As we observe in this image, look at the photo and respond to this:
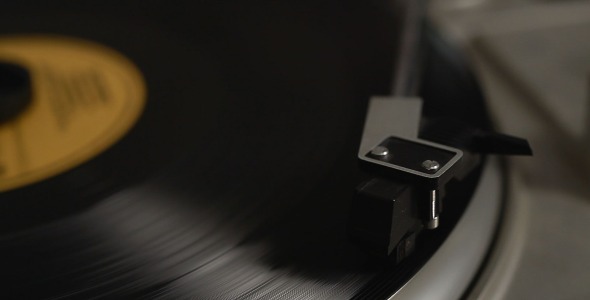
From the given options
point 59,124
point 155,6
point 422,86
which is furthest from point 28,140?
point 422,86

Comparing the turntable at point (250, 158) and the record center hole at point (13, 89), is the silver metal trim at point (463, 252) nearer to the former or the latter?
the turntable at point (250, 158)

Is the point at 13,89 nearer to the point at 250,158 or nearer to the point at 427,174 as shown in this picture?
the point at 250,158

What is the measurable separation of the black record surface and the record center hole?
0.12 meters

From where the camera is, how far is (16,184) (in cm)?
55

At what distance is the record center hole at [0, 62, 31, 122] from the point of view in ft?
2.10

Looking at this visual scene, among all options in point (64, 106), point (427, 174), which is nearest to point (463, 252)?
point (427, 174)

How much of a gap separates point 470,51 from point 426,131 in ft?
1.08

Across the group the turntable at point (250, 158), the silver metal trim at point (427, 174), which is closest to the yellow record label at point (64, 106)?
the turntable at point (250, 158)

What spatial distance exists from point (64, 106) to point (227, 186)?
274 millimetres

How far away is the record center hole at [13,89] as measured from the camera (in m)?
0.64

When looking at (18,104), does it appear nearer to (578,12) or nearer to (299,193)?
(299,193)

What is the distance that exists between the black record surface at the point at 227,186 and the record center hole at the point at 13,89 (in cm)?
12

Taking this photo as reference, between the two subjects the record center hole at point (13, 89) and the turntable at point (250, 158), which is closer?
the turntable at point (250, 158)

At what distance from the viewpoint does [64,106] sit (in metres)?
0.68
